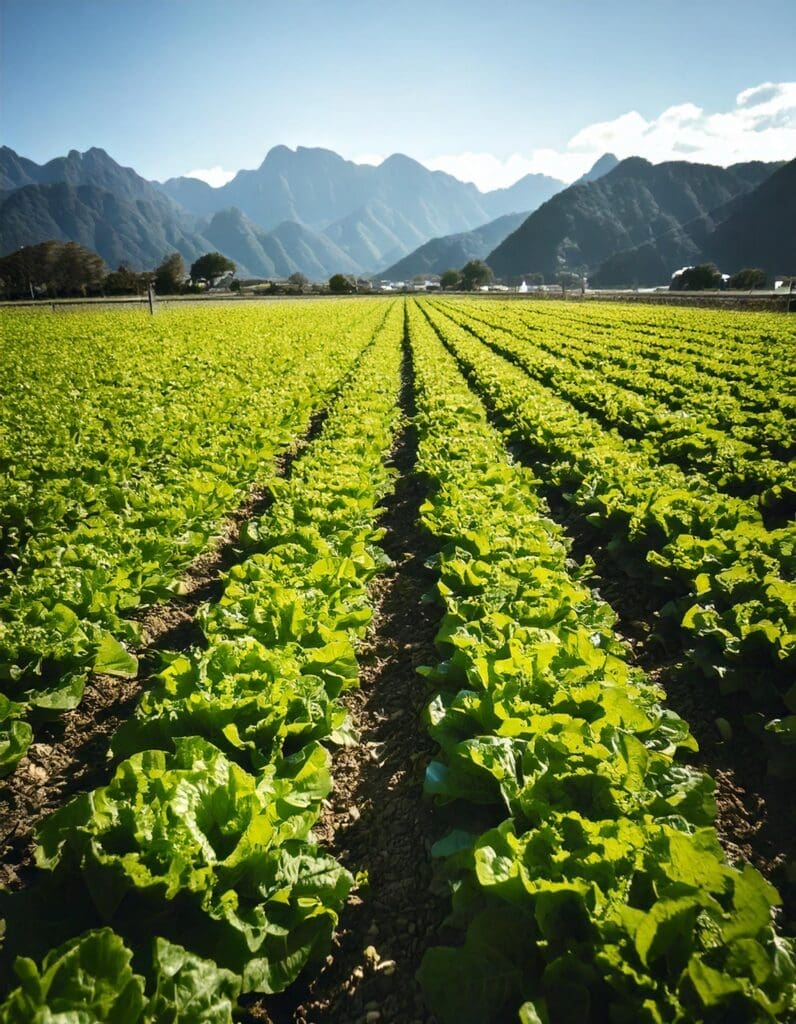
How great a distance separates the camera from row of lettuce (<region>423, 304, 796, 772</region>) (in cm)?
441

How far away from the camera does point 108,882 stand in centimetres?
248

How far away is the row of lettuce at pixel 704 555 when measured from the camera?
14.5 feet

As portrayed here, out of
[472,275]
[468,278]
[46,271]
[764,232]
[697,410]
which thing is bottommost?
[697,410]

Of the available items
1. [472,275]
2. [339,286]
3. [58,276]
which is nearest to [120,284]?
[58,276]

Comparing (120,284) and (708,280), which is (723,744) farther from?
(708,280)

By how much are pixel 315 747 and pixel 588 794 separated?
1.57 meters

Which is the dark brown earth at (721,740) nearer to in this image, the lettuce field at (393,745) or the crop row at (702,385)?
the lettuce field at (393,745)

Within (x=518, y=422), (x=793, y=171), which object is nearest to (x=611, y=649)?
(x=518, y=422)

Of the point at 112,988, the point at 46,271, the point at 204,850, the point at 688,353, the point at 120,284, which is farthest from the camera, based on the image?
the point at 46,271

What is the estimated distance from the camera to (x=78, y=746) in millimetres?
4309

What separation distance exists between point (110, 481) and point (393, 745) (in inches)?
235

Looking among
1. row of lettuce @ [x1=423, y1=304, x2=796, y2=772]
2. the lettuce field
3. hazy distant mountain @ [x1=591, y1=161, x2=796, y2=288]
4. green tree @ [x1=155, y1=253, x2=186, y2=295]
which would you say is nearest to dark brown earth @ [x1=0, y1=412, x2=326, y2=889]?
the lettuce field

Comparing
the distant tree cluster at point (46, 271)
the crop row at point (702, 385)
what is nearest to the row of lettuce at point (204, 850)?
the crop row at point (702, 385)

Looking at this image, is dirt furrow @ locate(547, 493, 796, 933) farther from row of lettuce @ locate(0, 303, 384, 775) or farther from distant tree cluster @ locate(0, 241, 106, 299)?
distant tree cluster @ locate(0, 241, 106, 299)
